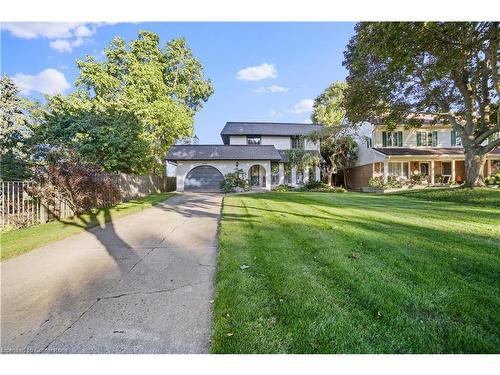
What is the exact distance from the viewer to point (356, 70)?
1545cm

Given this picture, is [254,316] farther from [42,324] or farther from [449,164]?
[449,164]

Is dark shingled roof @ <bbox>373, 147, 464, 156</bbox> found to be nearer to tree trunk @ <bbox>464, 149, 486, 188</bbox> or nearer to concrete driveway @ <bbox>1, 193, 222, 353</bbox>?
tree trunk @ <bbox>464, 149, 486, 188</bbox>

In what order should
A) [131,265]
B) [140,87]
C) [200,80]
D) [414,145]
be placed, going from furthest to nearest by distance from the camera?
[200,80]
[414,145]
[140,87]
[131,265]

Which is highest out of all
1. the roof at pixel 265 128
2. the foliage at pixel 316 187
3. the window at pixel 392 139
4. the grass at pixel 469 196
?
the roof at pixel 265 128

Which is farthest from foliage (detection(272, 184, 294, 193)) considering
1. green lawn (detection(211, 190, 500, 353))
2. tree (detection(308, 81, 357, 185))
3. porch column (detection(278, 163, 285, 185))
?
green lawn (detection(211, 190, 500, 353))

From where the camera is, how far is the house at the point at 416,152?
2502 cm

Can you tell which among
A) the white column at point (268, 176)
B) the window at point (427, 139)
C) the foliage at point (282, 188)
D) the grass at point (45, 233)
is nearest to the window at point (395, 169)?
the window at point (427, 139)

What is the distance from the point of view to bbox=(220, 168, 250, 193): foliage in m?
23.3

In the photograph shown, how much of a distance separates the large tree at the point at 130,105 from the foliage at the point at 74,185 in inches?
124

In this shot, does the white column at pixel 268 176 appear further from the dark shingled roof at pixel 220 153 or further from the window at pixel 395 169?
the window at pixel 395 169

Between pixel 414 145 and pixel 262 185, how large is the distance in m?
15.6

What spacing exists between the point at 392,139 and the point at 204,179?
18843 millimetres

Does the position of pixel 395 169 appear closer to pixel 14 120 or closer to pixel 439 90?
pixel 439 90
